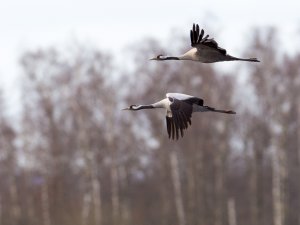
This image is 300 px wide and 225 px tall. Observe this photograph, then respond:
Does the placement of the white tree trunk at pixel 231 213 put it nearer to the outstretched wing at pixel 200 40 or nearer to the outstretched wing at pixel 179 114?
the outstretched wing at pixel 200 40

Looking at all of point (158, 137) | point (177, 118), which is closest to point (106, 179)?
point (158, 137)

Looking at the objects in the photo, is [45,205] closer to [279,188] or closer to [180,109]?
[279,188]

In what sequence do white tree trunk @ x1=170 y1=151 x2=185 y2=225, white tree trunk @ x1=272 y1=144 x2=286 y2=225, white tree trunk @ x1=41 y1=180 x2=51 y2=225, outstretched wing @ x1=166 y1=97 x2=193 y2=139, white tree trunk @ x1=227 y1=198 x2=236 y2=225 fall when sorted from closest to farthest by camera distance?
1. outstretched wing @ x1=166 y1=97 x2=193 y2=139
2. white tree trunk @ x1=41 y1=180 x2=51 y2=225
3. white tree trunk @ x1=272 y1=144 x2=286 y2=225
4. white tree trunk @ x1=170 y1=151 x2=185 y2=225
5. white tree trunk @ x1=227 y1=198 x2=236 y2=225

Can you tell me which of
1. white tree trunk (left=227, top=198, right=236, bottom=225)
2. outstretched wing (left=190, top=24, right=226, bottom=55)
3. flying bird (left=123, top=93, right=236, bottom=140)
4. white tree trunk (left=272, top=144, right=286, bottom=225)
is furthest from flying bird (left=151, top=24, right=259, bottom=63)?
white tree trunk (left=227, top=198, right=236, bottom=225)

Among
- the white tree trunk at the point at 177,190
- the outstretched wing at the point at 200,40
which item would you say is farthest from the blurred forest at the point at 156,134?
the outstretched wing at the point at 200,40

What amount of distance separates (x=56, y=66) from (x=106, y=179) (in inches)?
318

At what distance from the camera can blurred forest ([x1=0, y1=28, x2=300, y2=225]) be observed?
1398 inches

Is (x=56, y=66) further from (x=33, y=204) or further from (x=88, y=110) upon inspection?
(x=33, y=204)

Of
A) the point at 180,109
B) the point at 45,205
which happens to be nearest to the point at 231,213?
the point at 45,205

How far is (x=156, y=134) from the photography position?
36750 millimetres

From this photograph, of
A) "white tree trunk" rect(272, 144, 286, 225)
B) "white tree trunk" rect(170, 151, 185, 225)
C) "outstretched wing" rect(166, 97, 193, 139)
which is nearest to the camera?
"outstretched wing" rect(166, 97, 193, 139)

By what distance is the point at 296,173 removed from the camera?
136 feet

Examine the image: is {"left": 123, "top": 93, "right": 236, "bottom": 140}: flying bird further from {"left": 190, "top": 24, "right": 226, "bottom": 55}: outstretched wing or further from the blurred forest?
the blurred forest

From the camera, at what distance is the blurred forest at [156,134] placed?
3550 centimetres
